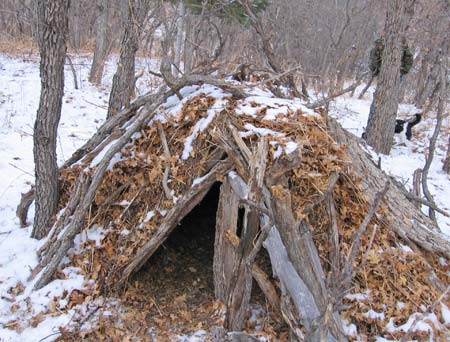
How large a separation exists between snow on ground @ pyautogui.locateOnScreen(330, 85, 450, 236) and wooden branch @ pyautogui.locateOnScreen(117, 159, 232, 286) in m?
2.48

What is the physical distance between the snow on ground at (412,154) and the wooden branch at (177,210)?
2477 millimetres

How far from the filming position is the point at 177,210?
3291mm

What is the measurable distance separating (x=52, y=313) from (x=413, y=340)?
109 inches

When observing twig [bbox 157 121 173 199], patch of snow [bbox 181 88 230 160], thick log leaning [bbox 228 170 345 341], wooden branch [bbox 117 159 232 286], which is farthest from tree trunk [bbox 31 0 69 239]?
thick log leaning [bbox 228 170 345 341]

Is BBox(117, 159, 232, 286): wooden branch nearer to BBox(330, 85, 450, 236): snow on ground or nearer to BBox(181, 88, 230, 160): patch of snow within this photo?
BBox(181, 88, 230, 160): patch of snow

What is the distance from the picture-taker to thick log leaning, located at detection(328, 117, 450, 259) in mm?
3428

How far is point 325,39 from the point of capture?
18.0 metres

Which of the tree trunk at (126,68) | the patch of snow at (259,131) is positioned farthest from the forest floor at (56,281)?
the patch of snow at (259,131)

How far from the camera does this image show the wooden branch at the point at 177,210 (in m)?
3.25

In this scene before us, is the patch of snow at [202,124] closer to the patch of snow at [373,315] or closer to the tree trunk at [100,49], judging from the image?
the patch of snow at [373,315]

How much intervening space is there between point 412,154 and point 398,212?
6.38m

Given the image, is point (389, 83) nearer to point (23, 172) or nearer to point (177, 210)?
point (177, 210)

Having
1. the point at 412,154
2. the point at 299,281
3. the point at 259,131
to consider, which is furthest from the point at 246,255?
the point at 412,154

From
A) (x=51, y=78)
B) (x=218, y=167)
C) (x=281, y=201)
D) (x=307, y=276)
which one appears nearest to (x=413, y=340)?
(x=307, y=276)
